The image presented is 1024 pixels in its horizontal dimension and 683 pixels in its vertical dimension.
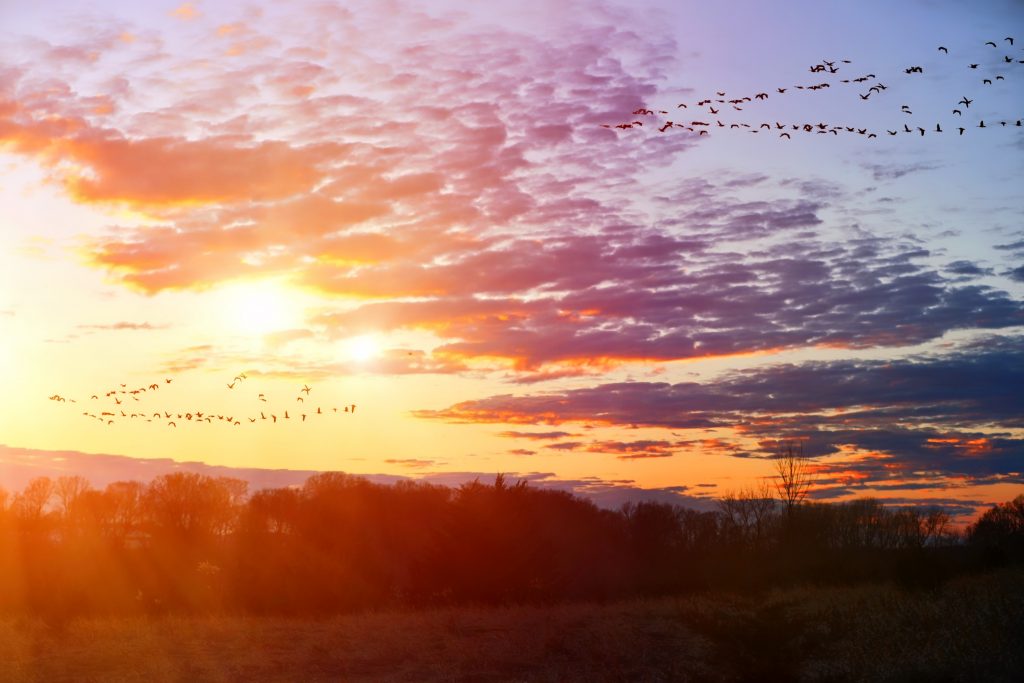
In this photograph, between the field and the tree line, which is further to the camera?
the tree line

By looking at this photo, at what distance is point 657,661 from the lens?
3097 cm

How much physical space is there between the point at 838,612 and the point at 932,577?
47.4ft

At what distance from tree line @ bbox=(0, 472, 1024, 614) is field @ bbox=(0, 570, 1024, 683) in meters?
12.5

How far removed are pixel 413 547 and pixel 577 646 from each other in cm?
5719

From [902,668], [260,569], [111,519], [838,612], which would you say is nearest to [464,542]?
[260,569]

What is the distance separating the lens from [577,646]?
107 ft

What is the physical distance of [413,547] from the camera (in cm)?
8806

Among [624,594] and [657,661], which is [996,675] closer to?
[657,661]

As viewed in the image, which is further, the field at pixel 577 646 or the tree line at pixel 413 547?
the tree line at pixel 413 547

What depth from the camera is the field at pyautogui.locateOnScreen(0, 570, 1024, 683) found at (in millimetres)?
28156

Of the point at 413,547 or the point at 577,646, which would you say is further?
the point at 413,547

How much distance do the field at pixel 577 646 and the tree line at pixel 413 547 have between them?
41.0 feet

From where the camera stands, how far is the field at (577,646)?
92.4 ft

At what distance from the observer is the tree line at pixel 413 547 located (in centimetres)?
5381
